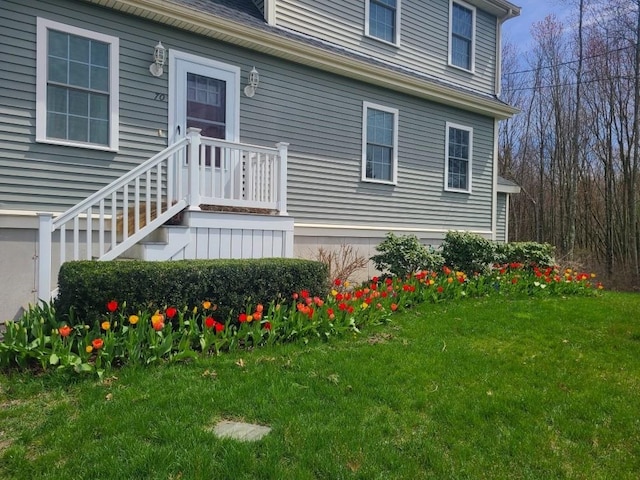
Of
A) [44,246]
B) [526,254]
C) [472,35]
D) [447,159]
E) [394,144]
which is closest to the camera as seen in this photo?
[44,246]

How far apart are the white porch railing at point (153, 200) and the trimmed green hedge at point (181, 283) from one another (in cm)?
72

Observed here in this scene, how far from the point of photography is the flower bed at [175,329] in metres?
3.75

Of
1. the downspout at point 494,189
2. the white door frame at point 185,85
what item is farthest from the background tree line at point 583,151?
the white door frame at point 185,85

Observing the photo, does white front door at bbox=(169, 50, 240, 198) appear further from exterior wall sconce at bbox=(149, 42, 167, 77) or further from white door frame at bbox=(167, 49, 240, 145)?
exterior wall sconce at bbox=(149, 42, 167, 77)

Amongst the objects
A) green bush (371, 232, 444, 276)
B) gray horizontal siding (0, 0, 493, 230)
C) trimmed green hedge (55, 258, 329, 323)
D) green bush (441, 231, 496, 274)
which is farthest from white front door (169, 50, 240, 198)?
green bush (441, 231, 496, 274)

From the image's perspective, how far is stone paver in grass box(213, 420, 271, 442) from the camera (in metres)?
2.82

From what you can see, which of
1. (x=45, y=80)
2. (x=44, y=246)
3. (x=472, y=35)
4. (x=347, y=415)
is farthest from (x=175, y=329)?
(x=472, y=35)

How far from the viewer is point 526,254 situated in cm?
915

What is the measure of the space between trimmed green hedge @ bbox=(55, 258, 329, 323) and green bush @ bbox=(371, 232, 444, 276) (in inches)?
95.5

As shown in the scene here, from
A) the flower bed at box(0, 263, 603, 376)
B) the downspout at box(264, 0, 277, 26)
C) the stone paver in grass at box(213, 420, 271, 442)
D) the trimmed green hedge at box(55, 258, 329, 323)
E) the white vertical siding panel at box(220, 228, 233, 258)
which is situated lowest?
the stone paver in grass at box(213, 420, 271, 442)

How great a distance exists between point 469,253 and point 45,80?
7027mm

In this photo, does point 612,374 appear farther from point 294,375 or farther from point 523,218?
point 523,218

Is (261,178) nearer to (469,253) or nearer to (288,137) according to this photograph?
(288,137)

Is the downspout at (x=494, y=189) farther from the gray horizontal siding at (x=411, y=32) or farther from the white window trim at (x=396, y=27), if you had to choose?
the white window trim at (x=396, y=27)
